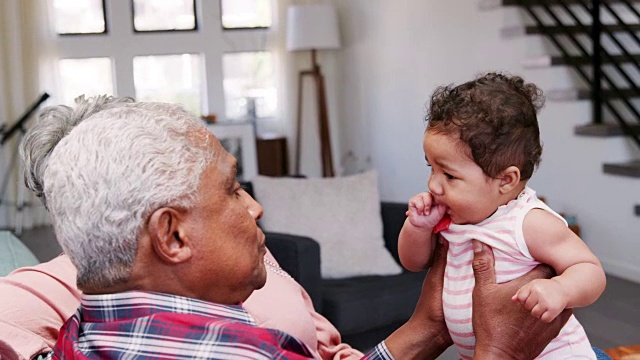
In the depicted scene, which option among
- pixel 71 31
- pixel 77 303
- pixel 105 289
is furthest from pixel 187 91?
pixel 105 289

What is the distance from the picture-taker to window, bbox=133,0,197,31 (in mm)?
8328


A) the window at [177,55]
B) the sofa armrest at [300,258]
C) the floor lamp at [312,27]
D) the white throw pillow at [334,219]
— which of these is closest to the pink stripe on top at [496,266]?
the sofa armrest at [300,258]

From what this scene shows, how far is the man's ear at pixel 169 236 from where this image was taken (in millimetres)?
1146

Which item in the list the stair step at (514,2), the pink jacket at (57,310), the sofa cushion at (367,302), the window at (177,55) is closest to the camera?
the pink jacket at (57,310)

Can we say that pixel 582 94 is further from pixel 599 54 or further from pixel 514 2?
pixel 514 2

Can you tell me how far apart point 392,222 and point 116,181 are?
10.1 feet

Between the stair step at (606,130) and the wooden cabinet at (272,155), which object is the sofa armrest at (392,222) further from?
the wooden cabinet at (272,155)

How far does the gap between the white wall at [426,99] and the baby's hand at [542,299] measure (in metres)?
3.95

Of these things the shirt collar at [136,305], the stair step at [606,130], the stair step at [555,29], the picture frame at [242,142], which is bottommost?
the picture frame at [242,142]

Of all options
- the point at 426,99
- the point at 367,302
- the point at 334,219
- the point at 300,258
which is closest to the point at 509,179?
the point at 300,258

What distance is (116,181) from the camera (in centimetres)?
112

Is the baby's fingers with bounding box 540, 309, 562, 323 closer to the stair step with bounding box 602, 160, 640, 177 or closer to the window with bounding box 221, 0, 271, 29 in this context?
the stair step with bounding box 602, 160, 640, 177

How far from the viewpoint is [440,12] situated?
695 cm

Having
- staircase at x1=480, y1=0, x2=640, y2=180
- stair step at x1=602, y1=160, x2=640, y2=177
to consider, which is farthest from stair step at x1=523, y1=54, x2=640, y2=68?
stair step at x1=602, y1=160, x2=640, y2=177
